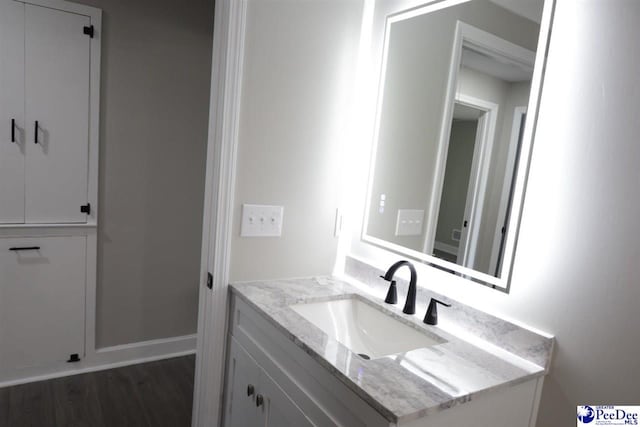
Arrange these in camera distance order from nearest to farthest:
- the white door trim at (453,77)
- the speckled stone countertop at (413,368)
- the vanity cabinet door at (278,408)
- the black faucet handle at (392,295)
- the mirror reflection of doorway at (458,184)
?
the speckled stone countertop at (413,368), the vanity cabinet door at (278,408), the white door trim at (453,77), the mirror reflection of doorway at (458,184), the black faucet handle at (392,295)

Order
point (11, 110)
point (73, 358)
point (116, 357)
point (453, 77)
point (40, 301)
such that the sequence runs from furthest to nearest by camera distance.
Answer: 1. point (116, 357)
2. point (73, 358)
3. point (40, 301)
4. point (11, 110)
5. point (453, 77)

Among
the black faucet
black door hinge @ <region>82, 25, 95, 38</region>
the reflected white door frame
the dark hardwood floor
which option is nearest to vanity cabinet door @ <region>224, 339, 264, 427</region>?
the black faucet

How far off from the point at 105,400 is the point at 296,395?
1.63m

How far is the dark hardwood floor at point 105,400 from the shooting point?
6.94 feet

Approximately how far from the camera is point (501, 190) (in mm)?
1303

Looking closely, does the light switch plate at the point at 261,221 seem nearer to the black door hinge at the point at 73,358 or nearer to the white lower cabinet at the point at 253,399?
the white lower cabinet at the point at 253,399

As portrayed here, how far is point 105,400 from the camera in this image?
2.30 meters

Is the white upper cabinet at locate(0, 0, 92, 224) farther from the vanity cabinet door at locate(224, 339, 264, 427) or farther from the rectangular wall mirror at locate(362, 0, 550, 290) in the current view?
the rectangular wall mirror at locate(362, 0, 550, 290)

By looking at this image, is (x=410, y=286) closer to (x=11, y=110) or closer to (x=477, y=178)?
(x=477, y=178)

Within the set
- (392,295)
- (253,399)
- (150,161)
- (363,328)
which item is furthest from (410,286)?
(150,161)

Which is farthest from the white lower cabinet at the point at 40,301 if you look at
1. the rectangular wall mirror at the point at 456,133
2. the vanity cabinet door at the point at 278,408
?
the rectangular wall mirror at the point at 456,133

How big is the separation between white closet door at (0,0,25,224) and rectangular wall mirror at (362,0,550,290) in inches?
74.1

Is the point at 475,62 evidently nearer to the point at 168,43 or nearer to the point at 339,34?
the point at 339,34

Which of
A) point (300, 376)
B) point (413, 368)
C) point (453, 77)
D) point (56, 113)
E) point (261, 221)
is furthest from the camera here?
point (56, 113)
